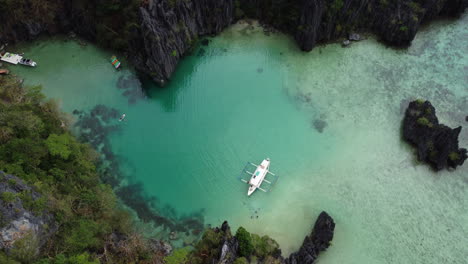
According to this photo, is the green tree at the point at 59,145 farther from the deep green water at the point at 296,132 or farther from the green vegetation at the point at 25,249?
the green vegetation at the point at 25,249

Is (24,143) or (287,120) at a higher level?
(24,143)

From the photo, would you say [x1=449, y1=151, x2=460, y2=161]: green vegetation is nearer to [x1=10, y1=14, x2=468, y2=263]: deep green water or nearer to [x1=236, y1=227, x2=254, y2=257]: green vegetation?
[x1=10, y1=14, x2=468, y2=263]: deep green water

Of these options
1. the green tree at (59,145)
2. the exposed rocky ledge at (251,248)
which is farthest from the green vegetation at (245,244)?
the green tree at (59,145)

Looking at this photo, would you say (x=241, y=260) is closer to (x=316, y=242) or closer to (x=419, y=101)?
(x=316, y=242)

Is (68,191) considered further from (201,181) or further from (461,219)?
(461,219)

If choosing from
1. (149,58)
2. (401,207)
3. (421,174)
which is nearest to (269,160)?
(401,207)
